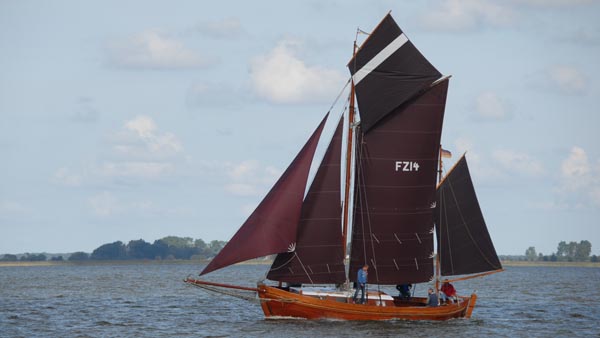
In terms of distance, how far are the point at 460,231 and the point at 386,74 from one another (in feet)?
31.2

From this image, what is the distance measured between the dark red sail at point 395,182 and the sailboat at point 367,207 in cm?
5

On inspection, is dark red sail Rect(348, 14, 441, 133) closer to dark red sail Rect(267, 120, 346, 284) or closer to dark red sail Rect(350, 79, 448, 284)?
dark red sail Rect(350, 79, 448, 284)

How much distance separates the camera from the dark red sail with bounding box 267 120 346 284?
48969 mm

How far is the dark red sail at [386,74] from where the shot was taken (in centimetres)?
4988

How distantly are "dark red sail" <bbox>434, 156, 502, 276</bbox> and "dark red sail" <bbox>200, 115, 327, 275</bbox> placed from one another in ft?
28.9

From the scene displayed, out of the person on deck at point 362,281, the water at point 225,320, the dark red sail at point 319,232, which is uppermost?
the dark red sail at point 319,232

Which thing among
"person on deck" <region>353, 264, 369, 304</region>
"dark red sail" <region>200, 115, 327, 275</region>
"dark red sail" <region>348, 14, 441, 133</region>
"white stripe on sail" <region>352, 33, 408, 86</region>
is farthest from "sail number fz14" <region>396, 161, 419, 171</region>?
"person on deck" <region>353, 264, 369, 304</region>

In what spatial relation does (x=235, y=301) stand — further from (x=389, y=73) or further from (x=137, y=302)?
(x=389, y=73)

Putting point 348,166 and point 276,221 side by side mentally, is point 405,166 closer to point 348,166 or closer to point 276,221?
point 348,166

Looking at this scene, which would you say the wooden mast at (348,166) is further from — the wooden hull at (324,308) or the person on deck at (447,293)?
the person on deck at (447,293)

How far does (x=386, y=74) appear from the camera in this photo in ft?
164

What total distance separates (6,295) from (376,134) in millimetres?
45253

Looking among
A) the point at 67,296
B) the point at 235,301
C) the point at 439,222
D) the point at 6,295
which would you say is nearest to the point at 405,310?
the point at 439,222

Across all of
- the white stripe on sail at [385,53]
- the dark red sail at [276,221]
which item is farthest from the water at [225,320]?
the white stripe on sail at [385,53]
